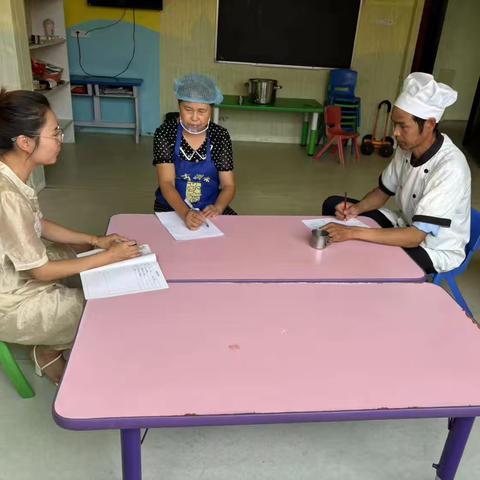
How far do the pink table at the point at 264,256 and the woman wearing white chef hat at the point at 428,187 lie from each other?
0.34ft

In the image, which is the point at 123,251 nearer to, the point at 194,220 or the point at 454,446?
the point at 194,220

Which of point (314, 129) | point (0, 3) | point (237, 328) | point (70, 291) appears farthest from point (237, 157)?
point (237, 328)

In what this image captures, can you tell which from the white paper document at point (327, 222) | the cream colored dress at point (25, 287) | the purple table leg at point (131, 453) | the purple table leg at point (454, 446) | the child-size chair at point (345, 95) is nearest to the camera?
the purple table leg at point (131, 453)

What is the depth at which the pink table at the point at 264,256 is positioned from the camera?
5.08 ft

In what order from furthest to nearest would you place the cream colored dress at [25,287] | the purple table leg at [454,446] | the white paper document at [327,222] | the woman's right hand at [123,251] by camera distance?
the white paper document at [327,222]
the woman's right hand at [123,251]
the cream colored dress at [25,287]
the purple table leg at [454,446]

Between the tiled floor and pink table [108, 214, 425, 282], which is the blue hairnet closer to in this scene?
pink table [108, 214, 425, 282]

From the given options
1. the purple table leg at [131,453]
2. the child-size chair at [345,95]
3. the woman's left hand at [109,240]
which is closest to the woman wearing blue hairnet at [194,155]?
the woman's left hand at [109,240]

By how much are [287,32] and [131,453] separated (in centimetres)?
501

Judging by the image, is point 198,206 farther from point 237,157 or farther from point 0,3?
point 237,157

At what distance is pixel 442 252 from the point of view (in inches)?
79.7

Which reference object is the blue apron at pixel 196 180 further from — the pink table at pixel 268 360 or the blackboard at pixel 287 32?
the blackboard at pixel 287 32

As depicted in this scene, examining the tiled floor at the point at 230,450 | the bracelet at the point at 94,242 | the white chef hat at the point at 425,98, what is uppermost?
the white chef hat at the point at 425,98

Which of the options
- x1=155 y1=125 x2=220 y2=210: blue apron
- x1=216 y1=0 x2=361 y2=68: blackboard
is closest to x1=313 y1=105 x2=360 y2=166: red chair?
x1=216 y1=0 x2=361 y2=68: blackboard

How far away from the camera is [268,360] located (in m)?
1.15
